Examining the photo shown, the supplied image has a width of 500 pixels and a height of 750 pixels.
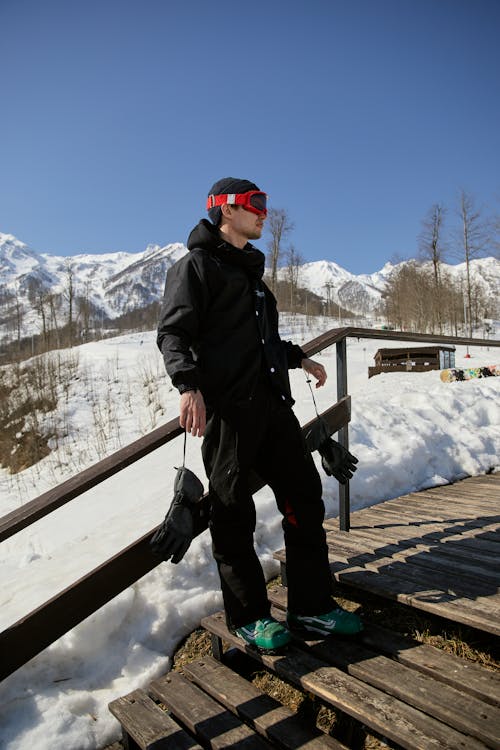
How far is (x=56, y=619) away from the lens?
1657 mm

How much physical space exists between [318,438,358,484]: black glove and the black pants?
41cm

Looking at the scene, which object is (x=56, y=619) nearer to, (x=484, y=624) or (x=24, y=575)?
(x=484, y=624)

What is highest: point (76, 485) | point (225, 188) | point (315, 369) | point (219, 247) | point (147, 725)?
point (225, 188)

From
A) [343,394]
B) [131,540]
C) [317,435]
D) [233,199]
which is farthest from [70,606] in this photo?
[343,394]

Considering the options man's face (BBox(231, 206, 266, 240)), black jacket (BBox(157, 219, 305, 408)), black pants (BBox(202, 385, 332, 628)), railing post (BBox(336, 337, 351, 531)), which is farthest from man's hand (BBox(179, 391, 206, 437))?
railing post (BBox(336, 337, 351, 531))

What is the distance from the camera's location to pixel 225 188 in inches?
77.5

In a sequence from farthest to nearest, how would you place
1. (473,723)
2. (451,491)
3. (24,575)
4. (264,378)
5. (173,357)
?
(451,491) < (24,575) < (264,378) < (173,357) < (473,723)

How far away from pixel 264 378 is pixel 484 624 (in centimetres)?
122

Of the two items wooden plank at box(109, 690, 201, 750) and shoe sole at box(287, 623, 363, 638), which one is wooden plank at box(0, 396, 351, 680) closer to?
wooden plank at box(109, 690, 201, 750)

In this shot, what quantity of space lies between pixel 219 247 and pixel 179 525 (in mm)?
1104

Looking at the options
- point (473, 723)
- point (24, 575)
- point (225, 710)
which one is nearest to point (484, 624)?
point (473, 723)

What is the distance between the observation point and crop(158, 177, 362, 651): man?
1.79 metres

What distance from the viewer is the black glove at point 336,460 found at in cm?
238

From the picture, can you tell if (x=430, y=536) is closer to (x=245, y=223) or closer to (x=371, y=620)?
(x=371, y=620)
